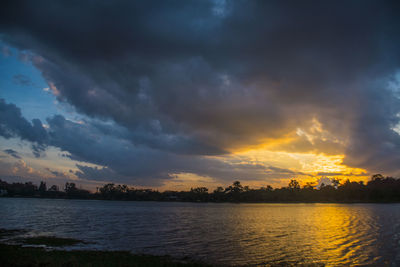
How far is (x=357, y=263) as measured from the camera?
3291 centimetres

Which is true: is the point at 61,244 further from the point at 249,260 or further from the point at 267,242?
the point at 267,242

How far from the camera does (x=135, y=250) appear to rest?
3934 centimetres

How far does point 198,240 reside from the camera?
A: 49062 millimetres

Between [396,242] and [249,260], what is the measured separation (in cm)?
3081

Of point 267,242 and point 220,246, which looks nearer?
point 220,246

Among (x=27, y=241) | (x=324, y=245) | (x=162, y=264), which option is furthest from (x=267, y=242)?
(x=27, y=241)

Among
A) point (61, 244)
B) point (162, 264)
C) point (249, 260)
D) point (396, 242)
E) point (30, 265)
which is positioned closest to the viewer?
point (30, 265)

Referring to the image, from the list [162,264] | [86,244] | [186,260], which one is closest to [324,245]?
[186,260]

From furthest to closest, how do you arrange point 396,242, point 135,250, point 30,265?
point 396,242 → point 135,250 → point 30,265

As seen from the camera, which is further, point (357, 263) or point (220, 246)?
point (220, 246)

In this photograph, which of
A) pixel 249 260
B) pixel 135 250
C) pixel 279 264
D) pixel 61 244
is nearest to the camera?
pixel 279 264

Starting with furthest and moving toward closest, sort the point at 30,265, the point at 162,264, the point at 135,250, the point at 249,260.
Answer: the point at 135,250 → the point at 249,260 → the point at 162,264 → the point at 30,265

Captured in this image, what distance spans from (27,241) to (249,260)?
116ft

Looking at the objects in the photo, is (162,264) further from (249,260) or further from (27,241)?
(27,241)
